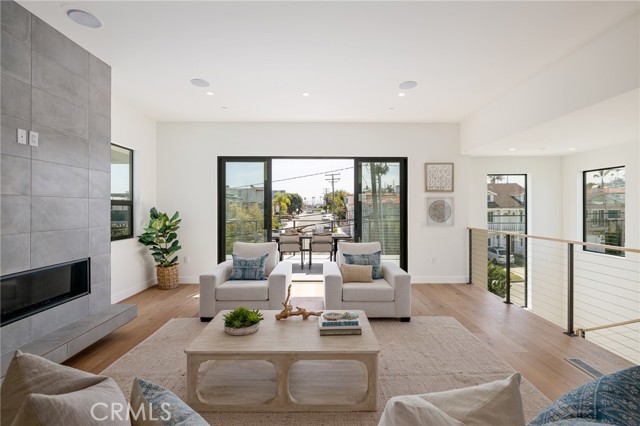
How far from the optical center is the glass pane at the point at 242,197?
565 cm

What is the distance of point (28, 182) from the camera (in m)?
2.55

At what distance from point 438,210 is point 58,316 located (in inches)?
209

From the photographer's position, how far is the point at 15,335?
243 cm

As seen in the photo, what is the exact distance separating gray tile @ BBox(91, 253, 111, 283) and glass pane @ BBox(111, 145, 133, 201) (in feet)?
4.38

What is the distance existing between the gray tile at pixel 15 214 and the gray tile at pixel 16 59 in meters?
0.96

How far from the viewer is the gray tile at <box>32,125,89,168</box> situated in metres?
2.68

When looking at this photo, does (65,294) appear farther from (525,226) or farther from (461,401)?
(525,226)

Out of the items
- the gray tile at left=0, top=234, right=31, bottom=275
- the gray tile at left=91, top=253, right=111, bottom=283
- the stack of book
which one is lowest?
the stack of book

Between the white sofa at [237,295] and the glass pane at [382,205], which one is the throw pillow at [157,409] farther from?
the glass pane at [382,205]

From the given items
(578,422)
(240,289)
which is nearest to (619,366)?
(578,422)

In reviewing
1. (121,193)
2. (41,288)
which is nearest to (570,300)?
(41,288)

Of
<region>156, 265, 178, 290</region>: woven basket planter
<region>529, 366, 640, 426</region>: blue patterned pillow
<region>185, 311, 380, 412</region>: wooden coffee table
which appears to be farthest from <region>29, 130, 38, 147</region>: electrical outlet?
<region>529, 366, 640, 426</region>: blue patterned pillow

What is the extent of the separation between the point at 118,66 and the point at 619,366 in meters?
5.56

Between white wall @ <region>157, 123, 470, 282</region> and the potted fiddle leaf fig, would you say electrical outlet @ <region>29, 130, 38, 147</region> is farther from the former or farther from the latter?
white wall @ <region>157, 123, 470, 282</region>
